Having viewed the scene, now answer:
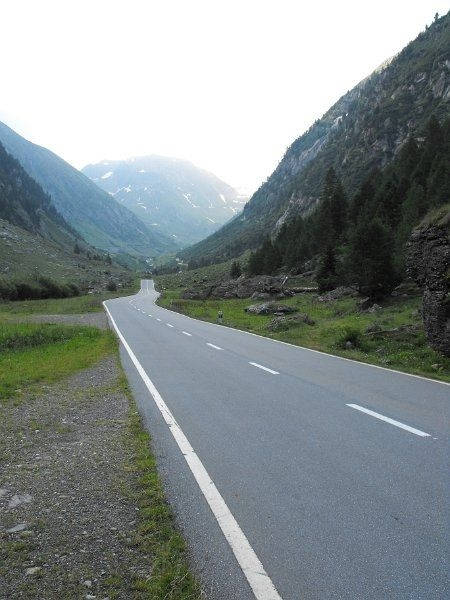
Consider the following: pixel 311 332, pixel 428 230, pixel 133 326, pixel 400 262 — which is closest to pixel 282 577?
pixel 428 230

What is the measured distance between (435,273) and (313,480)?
1197cm

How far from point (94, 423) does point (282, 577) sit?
5.62 m

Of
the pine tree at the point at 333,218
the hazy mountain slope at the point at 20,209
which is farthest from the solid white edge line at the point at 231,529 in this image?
the hazy mountain slope at the point at 20,209

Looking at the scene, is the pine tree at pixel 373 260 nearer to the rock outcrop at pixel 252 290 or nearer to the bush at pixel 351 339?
the bush at pixel 351 339

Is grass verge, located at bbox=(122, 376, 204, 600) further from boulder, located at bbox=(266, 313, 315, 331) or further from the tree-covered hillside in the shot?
the tree-covered hillside

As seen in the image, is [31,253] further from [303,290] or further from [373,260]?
[373,260]

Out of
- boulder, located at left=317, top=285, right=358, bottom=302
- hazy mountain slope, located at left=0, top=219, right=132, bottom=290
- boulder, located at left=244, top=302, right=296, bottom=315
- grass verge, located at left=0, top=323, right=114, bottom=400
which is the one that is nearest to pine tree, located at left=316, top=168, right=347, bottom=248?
boulder, located at left=317, top=285, right=358, bottom=302

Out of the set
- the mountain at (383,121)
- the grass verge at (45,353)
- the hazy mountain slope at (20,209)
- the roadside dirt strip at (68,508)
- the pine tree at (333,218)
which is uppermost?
the mountain at (383,121)

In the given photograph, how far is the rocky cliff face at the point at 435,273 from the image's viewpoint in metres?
14.9

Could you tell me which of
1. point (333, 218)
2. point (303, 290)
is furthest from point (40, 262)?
point (303, 290)

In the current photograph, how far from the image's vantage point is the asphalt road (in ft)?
11.4

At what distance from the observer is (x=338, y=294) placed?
43906mm

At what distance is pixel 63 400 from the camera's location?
1038cm

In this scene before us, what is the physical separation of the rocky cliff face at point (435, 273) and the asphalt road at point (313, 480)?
410 cm
